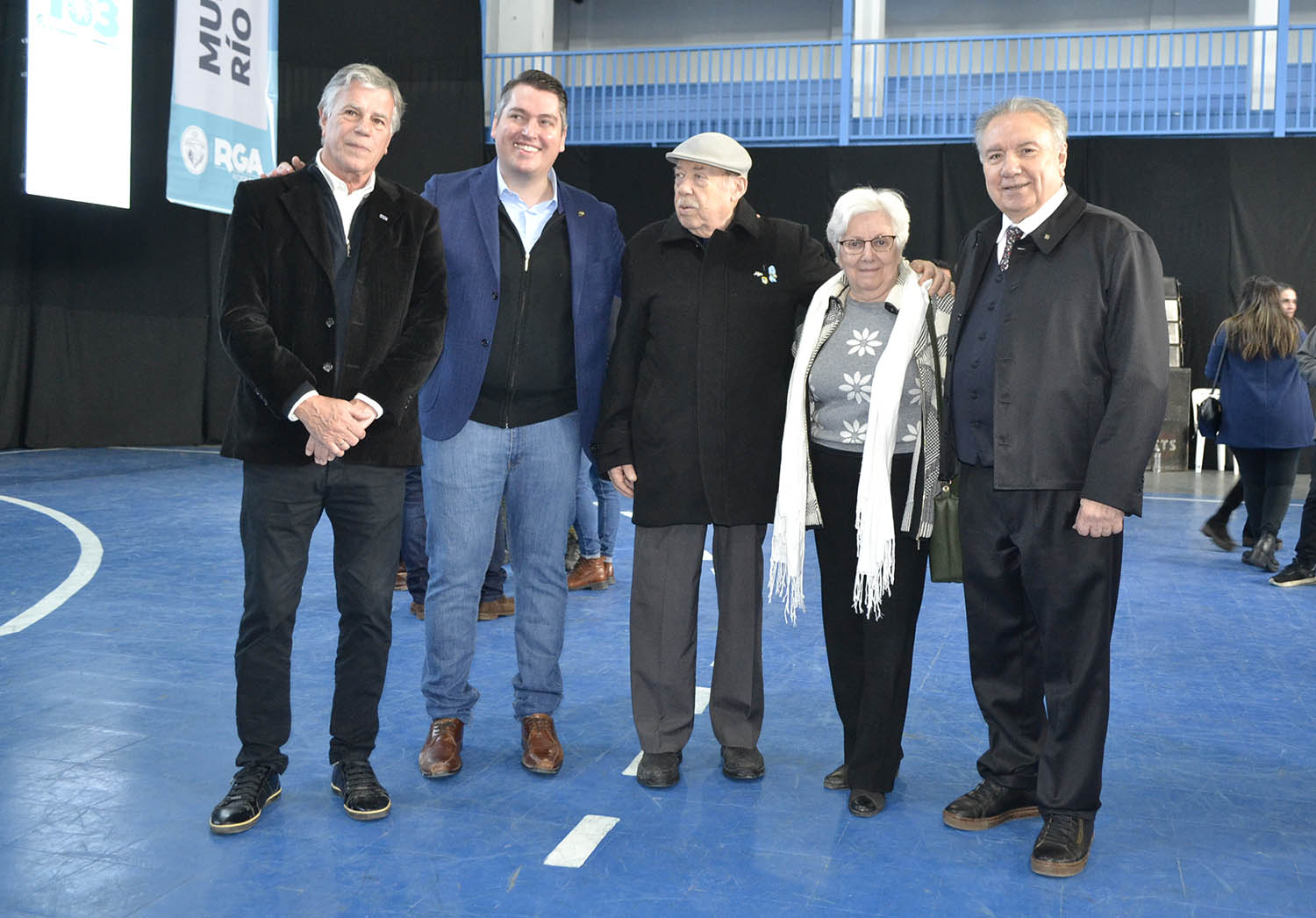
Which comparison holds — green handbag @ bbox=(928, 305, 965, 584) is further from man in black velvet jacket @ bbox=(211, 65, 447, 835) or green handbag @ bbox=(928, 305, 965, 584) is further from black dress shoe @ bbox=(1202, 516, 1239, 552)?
black dress shoe @ bbox=(1202, 516, 1239, 552)

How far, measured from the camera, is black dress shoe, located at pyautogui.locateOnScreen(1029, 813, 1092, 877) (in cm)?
221

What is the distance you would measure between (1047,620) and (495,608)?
7.95ft

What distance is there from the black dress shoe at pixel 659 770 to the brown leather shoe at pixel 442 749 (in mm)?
419

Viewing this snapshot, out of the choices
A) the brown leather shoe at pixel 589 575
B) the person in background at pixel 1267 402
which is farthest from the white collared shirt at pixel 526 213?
the person in background at pixel 1267 402

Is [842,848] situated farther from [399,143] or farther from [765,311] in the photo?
[399,143]

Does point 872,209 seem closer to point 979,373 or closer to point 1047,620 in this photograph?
point 979,373

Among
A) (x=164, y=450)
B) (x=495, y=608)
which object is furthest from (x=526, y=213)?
(x=164, y=450)

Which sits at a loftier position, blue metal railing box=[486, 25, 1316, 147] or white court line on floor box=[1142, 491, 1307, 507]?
blue metal railing box=[486, 25, 1316, 147]

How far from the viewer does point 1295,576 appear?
5.19 m

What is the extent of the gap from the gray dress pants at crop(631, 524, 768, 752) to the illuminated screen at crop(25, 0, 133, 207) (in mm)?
7547

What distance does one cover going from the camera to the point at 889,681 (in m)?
2.55

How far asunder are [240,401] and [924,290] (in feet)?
4.77

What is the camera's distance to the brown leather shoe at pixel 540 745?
2686 millimetres

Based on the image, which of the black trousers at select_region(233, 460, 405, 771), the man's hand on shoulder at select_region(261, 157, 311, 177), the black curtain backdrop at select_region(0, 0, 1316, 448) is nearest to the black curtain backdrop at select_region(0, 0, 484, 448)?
the black curtain backdrop at select_region(0, 0, 1316, 448)
